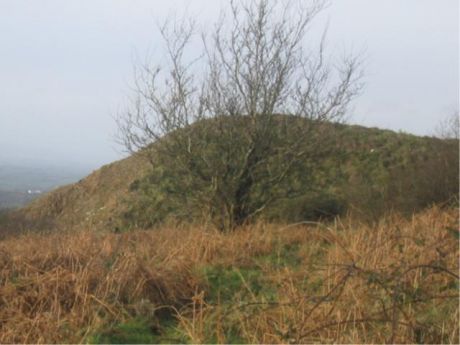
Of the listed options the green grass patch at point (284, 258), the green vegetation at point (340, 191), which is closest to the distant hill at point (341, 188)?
the green vegetation at point (340, 191)

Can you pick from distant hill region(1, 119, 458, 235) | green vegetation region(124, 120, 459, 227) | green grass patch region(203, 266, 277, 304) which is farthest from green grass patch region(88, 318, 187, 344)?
distant hill region(1, 119, 458, 235)

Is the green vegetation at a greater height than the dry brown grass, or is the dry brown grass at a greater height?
the green vegetation

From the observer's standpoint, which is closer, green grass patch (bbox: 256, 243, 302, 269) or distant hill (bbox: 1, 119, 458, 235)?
green grass patch (bbox: 256, 243, 302, 269)

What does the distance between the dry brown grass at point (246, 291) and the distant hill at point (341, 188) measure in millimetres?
4185

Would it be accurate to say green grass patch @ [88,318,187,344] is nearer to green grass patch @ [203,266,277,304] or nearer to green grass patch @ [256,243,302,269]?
green grass patch @ [203,266,277,304]

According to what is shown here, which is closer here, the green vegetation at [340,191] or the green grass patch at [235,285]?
the green grass patch at [235,285]

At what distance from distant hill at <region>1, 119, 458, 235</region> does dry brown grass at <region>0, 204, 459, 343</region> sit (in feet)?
13.7

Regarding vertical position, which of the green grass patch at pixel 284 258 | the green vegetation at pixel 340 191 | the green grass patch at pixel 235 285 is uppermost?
the green vegetation at pixel 340 191

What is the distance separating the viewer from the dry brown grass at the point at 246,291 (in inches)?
144

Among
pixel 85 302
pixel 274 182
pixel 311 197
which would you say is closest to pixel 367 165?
pixel 311 197

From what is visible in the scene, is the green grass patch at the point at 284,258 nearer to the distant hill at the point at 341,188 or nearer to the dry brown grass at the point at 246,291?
the dry brown grass at the point at 246,291

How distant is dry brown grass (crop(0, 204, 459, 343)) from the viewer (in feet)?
12.0

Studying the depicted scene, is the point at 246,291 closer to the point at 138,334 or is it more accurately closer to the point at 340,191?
the point at 138,334

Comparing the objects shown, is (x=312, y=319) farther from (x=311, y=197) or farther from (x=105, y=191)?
(x=105, y=191)
